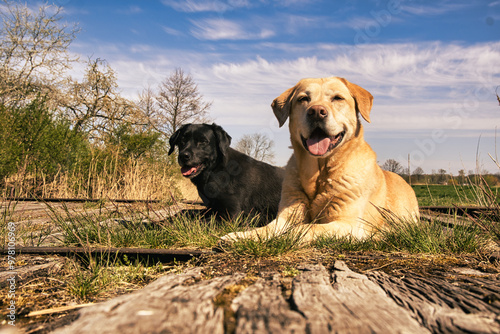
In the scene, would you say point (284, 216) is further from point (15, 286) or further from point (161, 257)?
point (15, 286)

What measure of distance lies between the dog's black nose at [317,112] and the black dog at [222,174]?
2.20 m

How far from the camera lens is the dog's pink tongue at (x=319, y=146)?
3479 millimetres

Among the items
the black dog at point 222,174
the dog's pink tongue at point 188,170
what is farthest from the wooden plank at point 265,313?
the dog's pink tongue at point 188,170

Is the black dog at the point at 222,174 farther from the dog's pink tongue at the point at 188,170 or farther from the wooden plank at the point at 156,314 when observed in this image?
the wooden plank at the point at 156,314

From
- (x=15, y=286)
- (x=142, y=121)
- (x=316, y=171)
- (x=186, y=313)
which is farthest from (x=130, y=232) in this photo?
(x=142, y=121)

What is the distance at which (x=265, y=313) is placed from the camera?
1.18 meters

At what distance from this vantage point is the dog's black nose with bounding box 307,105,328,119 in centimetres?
335

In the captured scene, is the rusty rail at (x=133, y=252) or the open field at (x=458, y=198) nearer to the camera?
the rusty rail at (x=133, y=252)

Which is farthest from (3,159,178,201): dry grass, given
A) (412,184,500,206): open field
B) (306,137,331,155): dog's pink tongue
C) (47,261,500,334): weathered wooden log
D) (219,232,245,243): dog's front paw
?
(47,261,500,334): weathered wooden log

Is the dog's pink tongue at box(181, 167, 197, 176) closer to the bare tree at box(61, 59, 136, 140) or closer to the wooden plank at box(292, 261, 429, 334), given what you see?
the wooden plank at box(292, 261, 429, 334)

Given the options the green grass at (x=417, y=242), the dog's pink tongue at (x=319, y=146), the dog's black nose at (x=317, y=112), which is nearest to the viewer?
the green grass at (x=417, y=242)

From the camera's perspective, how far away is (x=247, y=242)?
2516 mm

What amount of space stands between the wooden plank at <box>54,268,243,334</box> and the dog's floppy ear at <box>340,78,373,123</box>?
283 centimetres

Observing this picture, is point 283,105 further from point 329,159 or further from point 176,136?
point 176,136
